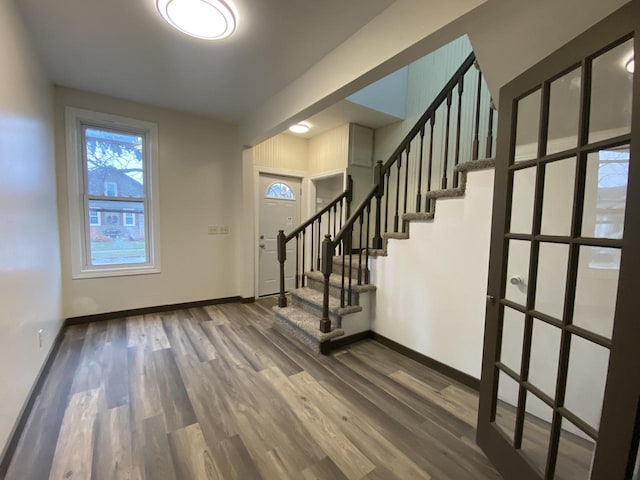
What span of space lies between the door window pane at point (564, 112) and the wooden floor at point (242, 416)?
1.59 m

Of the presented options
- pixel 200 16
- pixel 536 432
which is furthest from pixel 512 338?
pixel 200 16

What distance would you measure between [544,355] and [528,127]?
41.9 inches

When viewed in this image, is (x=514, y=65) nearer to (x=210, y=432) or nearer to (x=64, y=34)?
(x=210, y=432)

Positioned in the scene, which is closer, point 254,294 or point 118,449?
point 118,449

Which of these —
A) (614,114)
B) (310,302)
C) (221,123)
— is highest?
(221,123)

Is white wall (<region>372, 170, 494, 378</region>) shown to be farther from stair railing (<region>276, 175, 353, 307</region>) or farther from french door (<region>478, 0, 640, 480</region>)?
stair railing (<region>276, 175, 353, 307</region>)

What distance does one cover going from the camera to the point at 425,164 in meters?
3.76

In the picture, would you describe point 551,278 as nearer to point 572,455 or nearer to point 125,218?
point 572,455

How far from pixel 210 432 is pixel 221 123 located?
12.2 feet

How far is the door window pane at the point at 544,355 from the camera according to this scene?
1.22 m

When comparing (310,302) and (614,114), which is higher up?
(614,114)

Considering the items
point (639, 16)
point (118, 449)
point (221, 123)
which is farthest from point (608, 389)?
point (221, 123)

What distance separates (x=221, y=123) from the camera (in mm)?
3924

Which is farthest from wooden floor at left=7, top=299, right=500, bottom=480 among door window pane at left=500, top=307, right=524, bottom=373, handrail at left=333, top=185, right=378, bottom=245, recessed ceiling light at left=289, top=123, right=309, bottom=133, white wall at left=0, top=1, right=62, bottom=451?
recessed ceiling light at left=289, top=123, right=309, bottom=133
